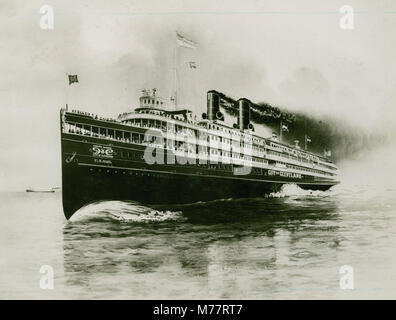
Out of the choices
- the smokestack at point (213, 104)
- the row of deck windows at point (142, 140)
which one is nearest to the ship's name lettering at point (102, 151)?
the row of deck windows at point (142, 140)

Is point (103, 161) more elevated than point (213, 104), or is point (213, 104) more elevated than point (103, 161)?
point (213, 104)

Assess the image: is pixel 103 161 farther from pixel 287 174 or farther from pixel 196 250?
pixel 287 174

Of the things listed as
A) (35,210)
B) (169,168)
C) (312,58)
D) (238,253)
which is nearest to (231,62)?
(312,58)

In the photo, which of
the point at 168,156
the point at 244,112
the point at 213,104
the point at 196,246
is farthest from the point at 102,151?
the point at 244,112

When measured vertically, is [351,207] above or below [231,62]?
below

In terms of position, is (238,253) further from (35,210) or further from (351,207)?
(35,210)
